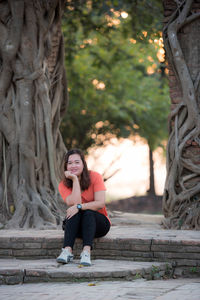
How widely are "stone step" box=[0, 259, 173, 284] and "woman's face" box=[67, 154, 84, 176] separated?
3.42 ft

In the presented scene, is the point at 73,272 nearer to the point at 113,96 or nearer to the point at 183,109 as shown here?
the point at 183,109

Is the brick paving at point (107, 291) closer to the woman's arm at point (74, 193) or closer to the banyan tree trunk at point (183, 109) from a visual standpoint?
the woman's arm at point (74, 193)

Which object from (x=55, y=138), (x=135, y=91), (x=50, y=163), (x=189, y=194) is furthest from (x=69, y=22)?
(x=189, y=194)

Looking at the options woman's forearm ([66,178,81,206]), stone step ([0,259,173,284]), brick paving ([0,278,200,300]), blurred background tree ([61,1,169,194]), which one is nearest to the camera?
brick paving ([0,278,200,300])

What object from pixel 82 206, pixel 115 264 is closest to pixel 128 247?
pixel 115 264

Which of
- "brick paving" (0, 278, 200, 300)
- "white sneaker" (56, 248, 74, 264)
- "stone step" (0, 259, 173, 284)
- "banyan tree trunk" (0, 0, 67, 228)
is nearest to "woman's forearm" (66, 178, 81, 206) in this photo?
"white sneaker" (56, 248, 74, 264)

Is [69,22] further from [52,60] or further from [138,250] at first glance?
[138,250]

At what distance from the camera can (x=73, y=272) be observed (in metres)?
4.76

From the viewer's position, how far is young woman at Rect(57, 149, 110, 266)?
5251mm

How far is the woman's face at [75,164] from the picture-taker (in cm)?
566

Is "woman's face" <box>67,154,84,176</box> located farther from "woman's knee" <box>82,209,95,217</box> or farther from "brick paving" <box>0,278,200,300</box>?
"brick paving" <box>0,278,200,300</box>

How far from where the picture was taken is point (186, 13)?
7.31 meters

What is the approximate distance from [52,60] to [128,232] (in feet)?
13.0

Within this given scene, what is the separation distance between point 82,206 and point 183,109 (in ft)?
8.90
